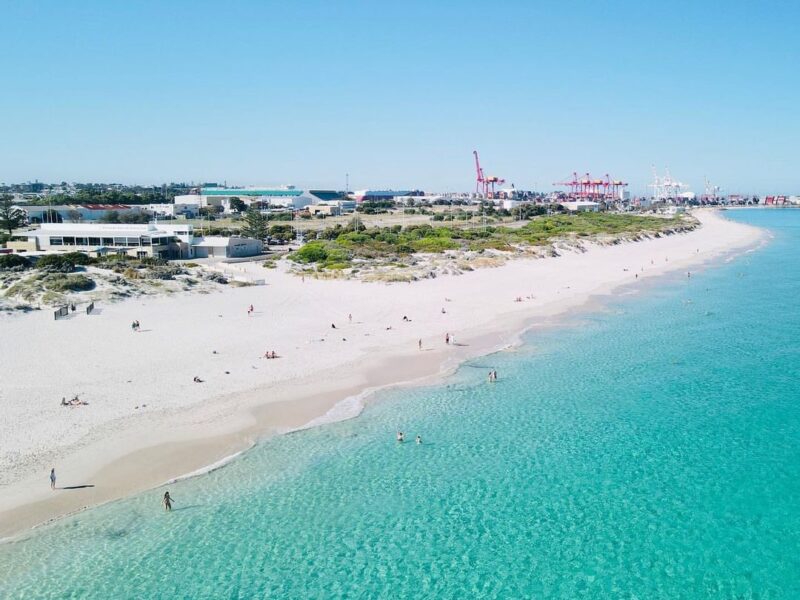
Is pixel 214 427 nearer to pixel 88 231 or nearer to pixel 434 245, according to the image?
pixel 88 231

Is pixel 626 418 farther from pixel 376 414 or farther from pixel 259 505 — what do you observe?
pixel 259 505

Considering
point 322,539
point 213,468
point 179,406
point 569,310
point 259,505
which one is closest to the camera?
point 322,539

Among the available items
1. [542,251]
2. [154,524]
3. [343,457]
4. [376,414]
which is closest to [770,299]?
[542,251]

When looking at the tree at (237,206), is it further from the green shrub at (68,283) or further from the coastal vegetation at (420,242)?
the green shrub at (68,283)

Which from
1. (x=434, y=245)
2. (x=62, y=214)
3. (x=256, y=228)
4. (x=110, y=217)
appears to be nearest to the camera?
(x=434, y=245)

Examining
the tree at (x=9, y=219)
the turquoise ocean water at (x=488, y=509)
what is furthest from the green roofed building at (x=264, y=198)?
the turquoise ocean water at (x=488, y=509)

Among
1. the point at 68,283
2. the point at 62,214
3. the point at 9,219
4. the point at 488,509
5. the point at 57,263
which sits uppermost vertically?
the point at 62,214

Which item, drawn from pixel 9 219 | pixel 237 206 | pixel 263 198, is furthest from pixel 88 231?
pixel 263 198
